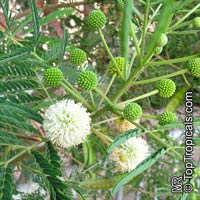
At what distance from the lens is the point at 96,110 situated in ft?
2.72

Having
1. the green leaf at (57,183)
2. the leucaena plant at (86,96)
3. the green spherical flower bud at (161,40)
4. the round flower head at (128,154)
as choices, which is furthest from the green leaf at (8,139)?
the green spherical flower bud at (161,40)

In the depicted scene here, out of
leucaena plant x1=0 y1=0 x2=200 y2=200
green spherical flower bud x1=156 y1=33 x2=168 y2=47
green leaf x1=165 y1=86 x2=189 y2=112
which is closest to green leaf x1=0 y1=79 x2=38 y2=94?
leucaena plant x1=0 y1=0 x2=200 y2=200

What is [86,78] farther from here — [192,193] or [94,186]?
[94,186]

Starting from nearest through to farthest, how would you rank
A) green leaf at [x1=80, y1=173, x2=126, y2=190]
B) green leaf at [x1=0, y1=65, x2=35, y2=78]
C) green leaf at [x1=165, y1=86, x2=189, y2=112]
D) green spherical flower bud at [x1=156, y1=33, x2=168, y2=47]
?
1. green spherical flower bud at [x1=156, y1=33, x2=168, y2=47]
2. green leaf at [x1=0, y1=65, x2=35, y2=78]
3. green leaf at [x1=80, y1=173, x2=126, y2=190]
4. green leaf at [x1=165, y1=86, x2=189, y2=112]

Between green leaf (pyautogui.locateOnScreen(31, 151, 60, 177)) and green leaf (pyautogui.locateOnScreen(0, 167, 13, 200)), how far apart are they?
54mm

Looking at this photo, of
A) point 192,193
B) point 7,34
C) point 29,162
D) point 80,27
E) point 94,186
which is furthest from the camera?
point 80,27

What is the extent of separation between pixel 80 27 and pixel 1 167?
3.93ft

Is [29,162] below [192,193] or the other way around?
the other way around

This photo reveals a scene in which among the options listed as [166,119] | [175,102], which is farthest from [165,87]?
[175,102]

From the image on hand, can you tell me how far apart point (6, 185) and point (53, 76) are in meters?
0.21

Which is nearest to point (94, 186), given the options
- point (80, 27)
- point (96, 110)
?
point (96, 110)

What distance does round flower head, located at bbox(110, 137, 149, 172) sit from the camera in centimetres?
90

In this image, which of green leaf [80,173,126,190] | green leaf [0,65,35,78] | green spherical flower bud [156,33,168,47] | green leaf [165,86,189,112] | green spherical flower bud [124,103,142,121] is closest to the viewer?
green spherical flower bud [156,33,168,47]

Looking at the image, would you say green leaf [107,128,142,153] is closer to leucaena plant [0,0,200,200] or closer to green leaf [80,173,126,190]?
leucaena plant [0,0,200,200]
